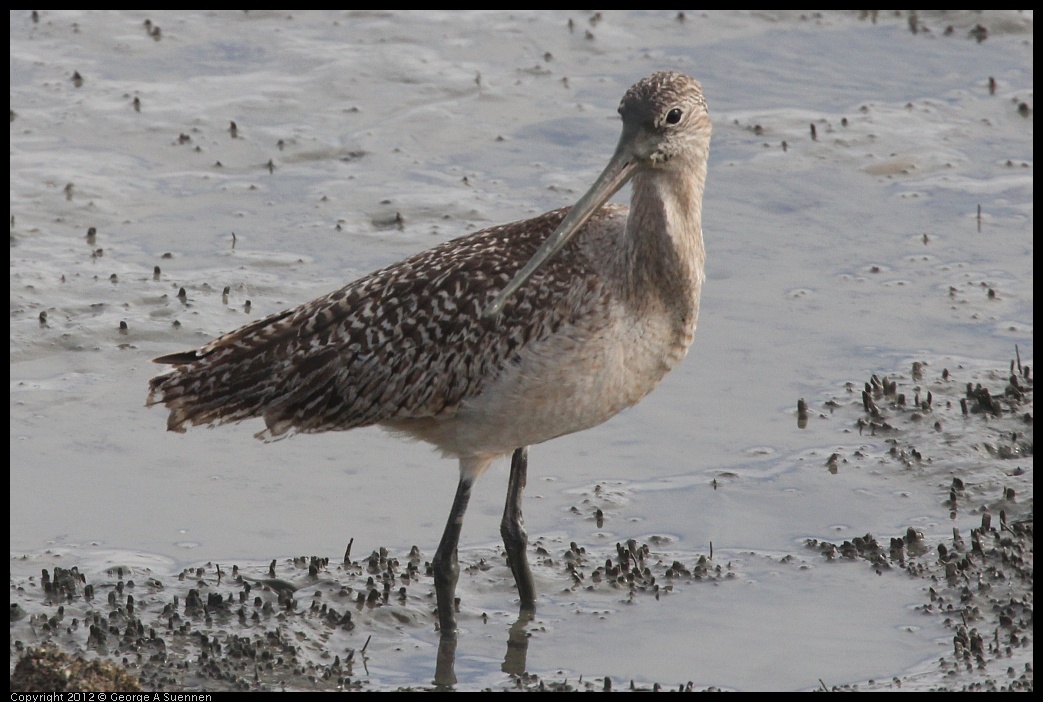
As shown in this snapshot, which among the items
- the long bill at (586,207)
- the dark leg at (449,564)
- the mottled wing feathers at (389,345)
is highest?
the long bill at (586,207)

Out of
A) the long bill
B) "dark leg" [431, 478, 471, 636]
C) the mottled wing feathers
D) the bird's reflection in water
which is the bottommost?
the bird's reflection in water

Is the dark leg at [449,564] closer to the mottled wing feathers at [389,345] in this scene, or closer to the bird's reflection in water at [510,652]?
the bird's reflection in water at [510,652]

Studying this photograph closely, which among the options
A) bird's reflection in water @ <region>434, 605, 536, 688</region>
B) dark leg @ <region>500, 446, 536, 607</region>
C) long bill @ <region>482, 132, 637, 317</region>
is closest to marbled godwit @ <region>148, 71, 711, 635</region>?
long bill @ <region>482, 132, 637, 317</region>

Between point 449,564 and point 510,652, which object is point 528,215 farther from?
point 510,652

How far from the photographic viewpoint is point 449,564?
6.56m

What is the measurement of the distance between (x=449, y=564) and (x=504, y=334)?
1086 millimetres

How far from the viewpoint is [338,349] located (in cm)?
643

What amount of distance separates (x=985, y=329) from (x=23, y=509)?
5.59 metres

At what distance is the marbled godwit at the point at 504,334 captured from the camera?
605 centimetres

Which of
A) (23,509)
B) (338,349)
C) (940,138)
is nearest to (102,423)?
(23,509)

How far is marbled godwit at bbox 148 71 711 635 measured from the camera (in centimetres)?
605

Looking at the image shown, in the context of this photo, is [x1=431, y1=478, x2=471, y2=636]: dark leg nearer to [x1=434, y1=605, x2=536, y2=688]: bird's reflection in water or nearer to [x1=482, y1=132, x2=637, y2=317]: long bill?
[x1=434, y1=605, x2=536, y2=688]: bird's reflection in water

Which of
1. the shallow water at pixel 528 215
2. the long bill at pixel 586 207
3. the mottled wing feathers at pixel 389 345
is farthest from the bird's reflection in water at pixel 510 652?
the long bill at pixel 586 207

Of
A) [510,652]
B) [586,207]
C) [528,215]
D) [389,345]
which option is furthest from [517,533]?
[528,215]
